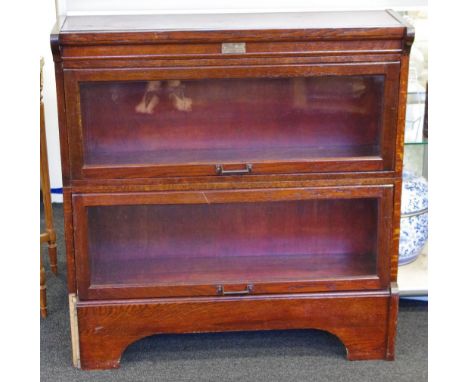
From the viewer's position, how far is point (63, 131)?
1595 mm

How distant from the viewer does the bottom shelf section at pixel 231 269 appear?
1758mm

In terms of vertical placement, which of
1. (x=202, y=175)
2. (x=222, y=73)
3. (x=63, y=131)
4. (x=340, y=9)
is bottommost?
(x=202, y=175)

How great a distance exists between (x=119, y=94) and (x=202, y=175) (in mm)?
276

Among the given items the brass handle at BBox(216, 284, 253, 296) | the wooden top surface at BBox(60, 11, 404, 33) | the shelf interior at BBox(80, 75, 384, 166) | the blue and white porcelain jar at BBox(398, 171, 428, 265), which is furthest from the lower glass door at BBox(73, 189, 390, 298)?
the wooden top surface at BBox(60, 11, 404, 33)

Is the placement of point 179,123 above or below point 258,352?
above

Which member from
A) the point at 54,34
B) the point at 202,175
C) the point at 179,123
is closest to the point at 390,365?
the point at 202,175

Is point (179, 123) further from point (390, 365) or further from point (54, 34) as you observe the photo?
point (390, 365)

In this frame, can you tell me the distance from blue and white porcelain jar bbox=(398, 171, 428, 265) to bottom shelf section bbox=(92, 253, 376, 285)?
0.27m

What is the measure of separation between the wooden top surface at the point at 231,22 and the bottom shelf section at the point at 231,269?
58cm

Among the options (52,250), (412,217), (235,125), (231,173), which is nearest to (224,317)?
(231,173)

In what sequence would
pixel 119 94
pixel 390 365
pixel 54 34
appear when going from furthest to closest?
pixel 390 365 → pixel 119 94 → pixel 54 34

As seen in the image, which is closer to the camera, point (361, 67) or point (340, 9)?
point (361, 67)

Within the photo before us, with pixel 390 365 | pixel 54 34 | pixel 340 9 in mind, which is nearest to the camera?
pixel 54 34

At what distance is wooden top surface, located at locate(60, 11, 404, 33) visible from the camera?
157 centimetres
